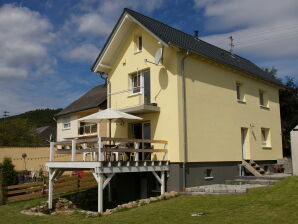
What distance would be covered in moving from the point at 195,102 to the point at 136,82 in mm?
3657

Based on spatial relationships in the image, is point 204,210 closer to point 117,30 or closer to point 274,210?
point 274,210

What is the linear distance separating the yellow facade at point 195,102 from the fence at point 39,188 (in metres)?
3.52

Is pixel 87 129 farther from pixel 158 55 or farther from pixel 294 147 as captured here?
pixel 294 147

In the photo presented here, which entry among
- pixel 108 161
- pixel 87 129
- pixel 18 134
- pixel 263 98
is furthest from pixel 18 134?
pixel 108 161

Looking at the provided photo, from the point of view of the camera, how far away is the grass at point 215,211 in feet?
32.3

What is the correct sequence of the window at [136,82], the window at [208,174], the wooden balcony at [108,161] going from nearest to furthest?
the wooden balcony at [108,161] < the window at [208,174] < the window at [136,82]

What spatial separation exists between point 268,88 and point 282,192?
1151 cm

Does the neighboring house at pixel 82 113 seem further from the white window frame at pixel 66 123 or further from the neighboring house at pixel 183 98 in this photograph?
the neighboring house at pixel 183 98

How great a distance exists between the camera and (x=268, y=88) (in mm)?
22984

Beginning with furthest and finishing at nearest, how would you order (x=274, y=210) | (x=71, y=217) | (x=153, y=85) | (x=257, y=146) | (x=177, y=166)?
(x=257, y=146), (x=153, y=85), (x=177, y=166), (x=71, y=217), (x=274, y=210)

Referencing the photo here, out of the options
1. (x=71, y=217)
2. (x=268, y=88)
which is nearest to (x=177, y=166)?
(x=71, y=217)

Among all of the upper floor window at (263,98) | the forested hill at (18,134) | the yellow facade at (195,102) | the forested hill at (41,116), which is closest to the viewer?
the yellow facade at (195,102)

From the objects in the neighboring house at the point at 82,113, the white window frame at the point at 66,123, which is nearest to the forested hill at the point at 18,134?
the neighboring house at the point at 82,113

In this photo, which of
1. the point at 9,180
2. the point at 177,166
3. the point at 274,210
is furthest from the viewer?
the point at 9,180
